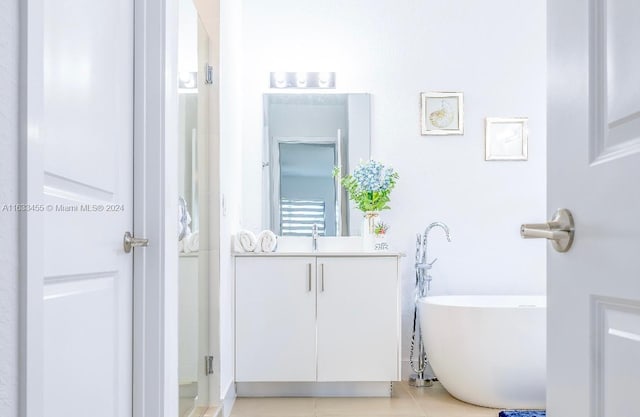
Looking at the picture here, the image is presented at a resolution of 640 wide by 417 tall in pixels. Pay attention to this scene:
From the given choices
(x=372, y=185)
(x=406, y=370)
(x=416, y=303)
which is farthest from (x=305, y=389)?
(x=372, y=185)

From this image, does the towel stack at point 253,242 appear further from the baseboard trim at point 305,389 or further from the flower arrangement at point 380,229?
the baseboard trim at point 305,389

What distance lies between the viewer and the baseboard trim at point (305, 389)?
3.55m

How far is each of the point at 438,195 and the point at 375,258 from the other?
848 mm

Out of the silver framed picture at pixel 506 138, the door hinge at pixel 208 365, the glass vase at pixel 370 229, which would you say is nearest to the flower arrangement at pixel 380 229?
the glass vase at pixel 370 229

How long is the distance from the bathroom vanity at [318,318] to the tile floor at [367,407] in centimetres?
12

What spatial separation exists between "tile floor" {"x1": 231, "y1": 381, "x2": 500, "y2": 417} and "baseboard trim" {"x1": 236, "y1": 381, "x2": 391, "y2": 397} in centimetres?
6

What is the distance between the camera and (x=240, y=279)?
352 cm

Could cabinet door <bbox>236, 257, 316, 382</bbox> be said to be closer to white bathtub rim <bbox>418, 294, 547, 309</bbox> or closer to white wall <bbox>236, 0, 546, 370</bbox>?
white wall <bbox>236, 0, 546, 370</bbox>

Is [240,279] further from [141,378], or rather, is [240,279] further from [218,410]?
[141,378]

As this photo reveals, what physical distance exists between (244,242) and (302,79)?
122 cm

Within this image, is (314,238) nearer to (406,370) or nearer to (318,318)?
(318,318)

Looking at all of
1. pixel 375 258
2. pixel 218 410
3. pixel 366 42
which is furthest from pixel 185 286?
pixel 366 42

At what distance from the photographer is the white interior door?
3.82ft

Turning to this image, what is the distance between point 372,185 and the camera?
386 cm
